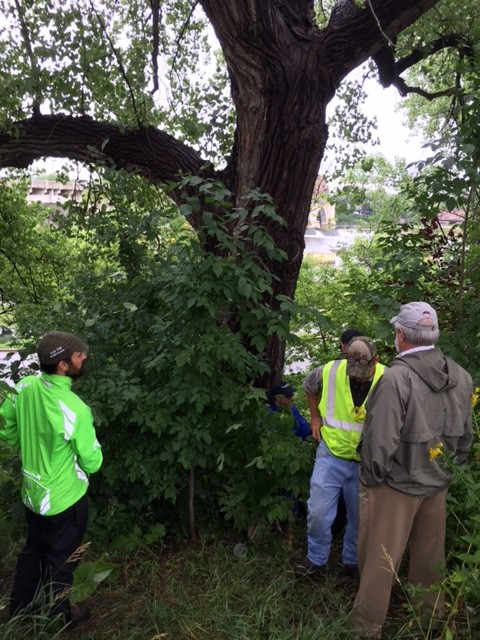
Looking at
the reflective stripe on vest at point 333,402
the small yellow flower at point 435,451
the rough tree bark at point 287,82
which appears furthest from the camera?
the rough tree bark at point 287,82

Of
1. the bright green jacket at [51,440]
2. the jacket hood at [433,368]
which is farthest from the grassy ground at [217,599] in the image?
the jacket hood at [433,368]

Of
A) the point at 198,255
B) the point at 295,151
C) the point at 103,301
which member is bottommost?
the point at 103,301

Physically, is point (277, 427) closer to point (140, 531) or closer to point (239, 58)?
point (140, 531)

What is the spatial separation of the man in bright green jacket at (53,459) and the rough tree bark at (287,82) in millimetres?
2239

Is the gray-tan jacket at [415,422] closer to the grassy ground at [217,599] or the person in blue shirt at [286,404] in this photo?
the grassy ground at [217,599]

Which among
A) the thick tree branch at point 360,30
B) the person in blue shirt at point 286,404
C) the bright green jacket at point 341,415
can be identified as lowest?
the person in blue shirt at point 286,404

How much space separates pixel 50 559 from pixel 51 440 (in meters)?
0.62

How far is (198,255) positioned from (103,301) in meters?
0.97

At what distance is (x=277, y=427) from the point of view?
3.67 meters

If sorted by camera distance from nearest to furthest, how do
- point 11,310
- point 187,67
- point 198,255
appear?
point 198,255
point 187,67
point 11,310

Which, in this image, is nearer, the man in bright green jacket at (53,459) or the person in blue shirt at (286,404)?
the man in bright green jacket at (53,459)

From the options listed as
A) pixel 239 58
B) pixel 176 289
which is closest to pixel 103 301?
pixel 176 289

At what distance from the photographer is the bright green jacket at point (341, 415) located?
3336mm

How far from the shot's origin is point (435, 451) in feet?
8.51
